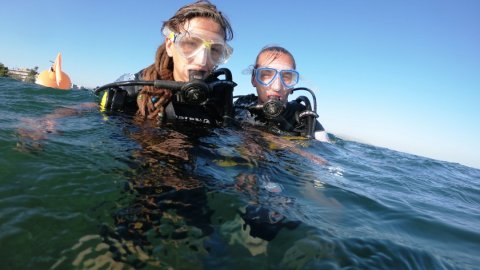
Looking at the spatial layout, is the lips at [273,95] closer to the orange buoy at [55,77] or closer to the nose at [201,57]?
the nose at [201,57]

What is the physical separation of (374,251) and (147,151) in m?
1.73

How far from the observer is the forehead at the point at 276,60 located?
481cm

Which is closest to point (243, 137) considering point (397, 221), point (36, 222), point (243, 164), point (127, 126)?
point (243, 164)

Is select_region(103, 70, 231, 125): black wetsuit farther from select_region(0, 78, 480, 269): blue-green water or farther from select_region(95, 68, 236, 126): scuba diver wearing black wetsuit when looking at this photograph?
select_region(0, 78, 480, 269): blue-green water

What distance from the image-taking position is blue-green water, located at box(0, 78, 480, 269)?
1.43 meters

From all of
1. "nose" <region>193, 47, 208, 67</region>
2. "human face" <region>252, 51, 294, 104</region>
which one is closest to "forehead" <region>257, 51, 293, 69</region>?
"human face" <region>252, 51, 294, 104</region>

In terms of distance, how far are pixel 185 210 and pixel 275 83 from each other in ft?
10.7

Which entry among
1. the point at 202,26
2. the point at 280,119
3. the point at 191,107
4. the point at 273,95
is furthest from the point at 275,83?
the point at 202,26

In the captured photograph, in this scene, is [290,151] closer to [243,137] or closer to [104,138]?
[243,137]

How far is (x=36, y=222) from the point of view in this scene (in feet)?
4.98

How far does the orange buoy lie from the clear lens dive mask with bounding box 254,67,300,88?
530cm

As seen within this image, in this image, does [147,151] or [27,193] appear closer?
[27,193]

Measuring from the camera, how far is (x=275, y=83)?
4.70 meters

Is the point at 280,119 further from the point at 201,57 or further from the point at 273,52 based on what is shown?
the point at 201,57
